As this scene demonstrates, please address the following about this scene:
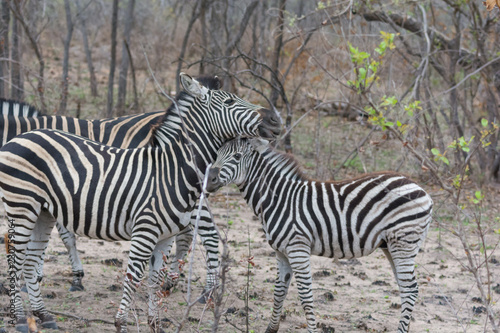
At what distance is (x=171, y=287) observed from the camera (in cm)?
630

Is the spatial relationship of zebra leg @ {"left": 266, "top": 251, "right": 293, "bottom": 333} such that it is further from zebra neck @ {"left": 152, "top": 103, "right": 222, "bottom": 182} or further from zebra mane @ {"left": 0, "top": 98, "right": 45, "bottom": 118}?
zebra mane @ {"left": 0, "top": 98, "right": 45, "bottom": 118}

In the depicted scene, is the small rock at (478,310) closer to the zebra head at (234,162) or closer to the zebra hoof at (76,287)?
the zebra head at (234,162)

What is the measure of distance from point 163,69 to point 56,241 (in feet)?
37.6

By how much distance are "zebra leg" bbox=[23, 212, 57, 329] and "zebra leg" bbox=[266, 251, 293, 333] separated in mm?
1982

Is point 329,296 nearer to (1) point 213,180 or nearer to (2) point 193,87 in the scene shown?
(1) point 213,180

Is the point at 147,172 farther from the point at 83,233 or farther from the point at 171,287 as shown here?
the point at 171,287

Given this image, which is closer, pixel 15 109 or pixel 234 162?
pixel 234 162

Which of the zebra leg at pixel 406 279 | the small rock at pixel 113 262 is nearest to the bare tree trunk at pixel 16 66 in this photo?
the small rock at pixel 113 262

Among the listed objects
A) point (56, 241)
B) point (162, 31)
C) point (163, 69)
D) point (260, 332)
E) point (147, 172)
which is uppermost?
point (162, 31)

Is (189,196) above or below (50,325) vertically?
above

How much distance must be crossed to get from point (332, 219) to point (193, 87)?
5.78 feet

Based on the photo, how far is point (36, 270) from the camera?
5.06 meters

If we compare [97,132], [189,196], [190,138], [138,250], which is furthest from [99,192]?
[97,132]

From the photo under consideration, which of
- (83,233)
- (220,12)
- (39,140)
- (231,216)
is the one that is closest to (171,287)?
(83,233)
